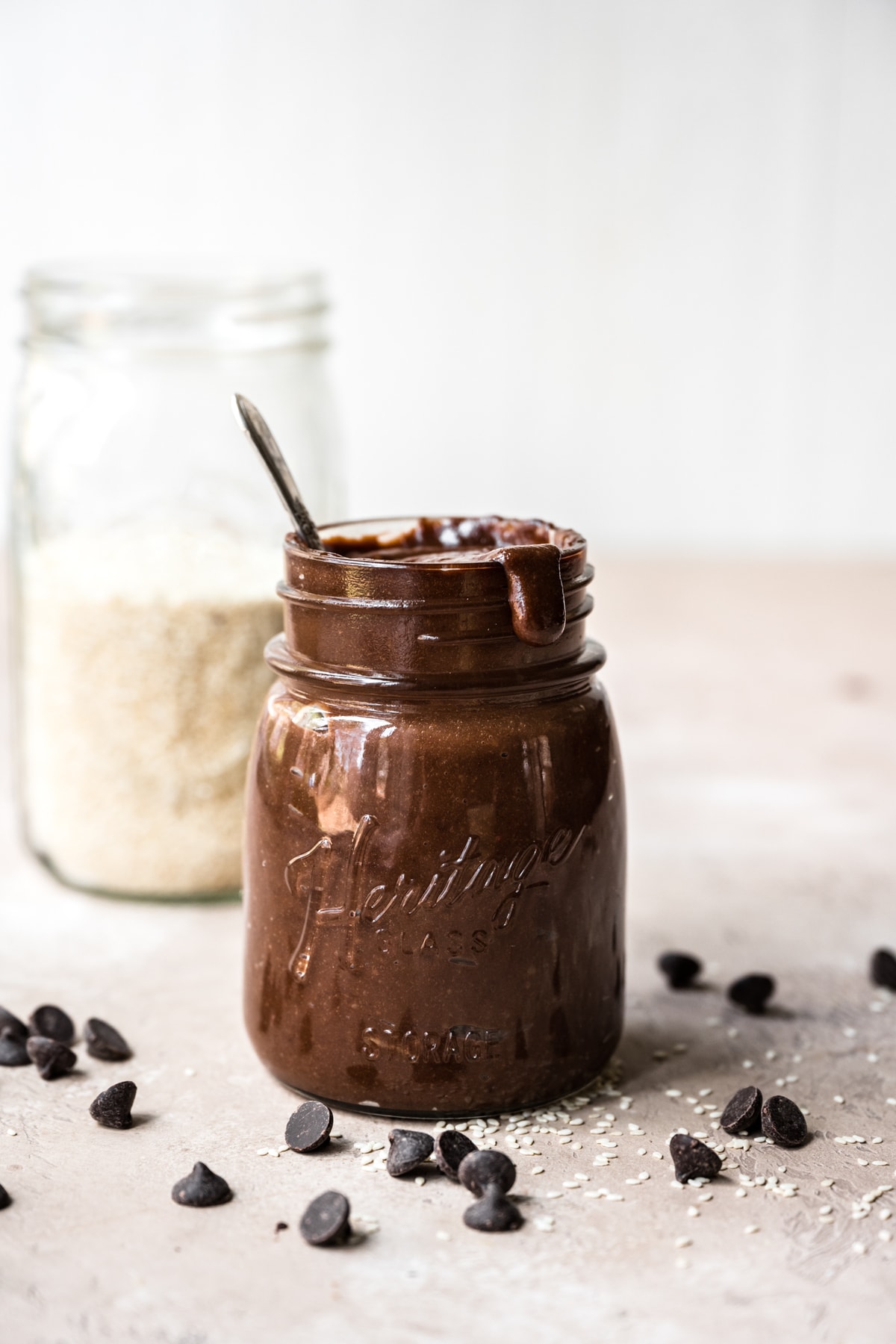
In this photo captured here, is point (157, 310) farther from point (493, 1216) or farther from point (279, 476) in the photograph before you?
point (493, 1216)

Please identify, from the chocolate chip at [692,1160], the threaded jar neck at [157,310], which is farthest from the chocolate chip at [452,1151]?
the threaded jar neck at [157,310]

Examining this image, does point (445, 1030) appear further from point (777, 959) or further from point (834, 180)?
point (834, 180)

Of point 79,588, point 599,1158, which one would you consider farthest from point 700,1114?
point 79,588

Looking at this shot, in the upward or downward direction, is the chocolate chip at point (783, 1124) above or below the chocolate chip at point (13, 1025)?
below

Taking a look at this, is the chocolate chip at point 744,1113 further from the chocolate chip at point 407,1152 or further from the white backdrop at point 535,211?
the white backdrop at point 535,211

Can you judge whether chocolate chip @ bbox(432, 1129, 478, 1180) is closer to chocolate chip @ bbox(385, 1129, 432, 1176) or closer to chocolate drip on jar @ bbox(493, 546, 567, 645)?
chocolate chip @ bbox(385, 1129, 432, 1176)
